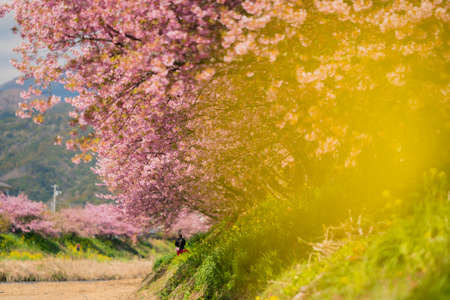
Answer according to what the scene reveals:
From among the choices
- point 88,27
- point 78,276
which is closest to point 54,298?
point 78,276

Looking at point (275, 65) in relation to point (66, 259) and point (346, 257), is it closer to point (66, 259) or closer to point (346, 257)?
point (346, 257)

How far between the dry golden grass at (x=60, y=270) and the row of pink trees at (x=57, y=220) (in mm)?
3593

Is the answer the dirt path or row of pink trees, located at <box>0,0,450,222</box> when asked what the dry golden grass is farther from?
row of pink trees, located at <box>0,0,450,222</box>

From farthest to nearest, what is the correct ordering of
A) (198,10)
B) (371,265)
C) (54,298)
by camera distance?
1. (54,298)
2. (198,10)
3. (371,265)

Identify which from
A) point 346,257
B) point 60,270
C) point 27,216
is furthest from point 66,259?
point 346,257

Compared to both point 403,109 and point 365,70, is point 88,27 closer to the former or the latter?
point 365,70

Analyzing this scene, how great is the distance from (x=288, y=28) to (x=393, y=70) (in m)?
1.34

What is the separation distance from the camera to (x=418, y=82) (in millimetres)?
5777

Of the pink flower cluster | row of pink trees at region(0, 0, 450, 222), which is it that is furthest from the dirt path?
the pink flower cluster

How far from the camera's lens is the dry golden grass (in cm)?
2339

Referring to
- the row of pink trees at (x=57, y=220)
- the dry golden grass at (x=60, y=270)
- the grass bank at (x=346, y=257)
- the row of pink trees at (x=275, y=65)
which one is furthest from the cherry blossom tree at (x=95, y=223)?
the row of pink trees at (x=275, y=65)

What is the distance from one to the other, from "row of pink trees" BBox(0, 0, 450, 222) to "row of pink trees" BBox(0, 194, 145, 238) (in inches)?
1058

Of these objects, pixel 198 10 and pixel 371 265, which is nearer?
pixel 371 265

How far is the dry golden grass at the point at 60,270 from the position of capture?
76.7 feet
